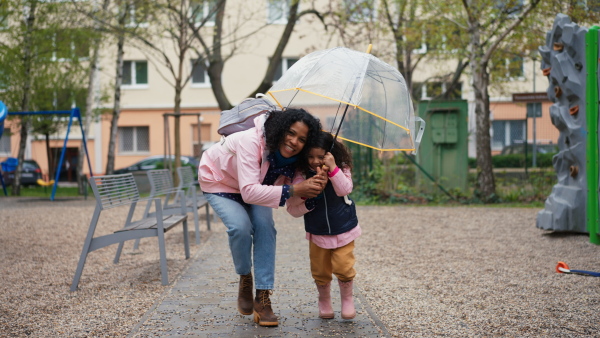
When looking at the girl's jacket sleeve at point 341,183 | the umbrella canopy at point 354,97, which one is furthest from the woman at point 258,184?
the umbrella canopy at point 354,97

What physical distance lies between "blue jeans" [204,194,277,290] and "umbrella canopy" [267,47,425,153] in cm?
78

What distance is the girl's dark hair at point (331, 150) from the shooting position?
4.31 metres

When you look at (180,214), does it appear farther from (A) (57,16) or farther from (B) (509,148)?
(B) (509,148)

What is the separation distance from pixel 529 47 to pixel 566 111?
8.59 m

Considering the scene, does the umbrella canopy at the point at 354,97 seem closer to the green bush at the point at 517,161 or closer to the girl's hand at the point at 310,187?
the girl's hand at the point at 310,187

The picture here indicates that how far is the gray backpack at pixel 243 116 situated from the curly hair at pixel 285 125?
275 millimetres

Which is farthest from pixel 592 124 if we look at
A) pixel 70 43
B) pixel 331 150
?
pixel 70 43

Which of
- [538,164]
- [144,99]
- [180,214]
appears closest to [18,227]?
[180,214]

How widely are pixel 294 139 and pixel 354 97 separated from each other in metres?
0.47

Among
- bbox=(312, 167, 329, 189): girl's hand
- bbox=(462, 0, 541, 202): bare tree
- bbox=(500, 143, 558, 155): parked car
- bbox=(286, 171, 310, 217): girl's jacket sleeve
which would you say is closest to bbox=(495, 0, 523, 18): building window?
bbox=(462, 0, 541, 202): bare tree

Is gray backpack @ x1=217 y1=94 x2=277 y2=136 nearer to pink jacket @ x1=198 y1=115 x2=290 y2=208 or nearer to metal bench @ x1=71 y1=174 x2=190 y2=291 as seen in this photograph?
pink jacket @ x1=198 y1=115 x2=290 y2=208

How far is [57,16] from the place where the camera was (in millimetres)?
17953

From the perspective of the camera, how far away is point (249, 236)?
4465 millimetres

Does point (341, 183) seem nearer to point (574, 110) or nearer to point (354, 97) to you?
point (354, 97)
